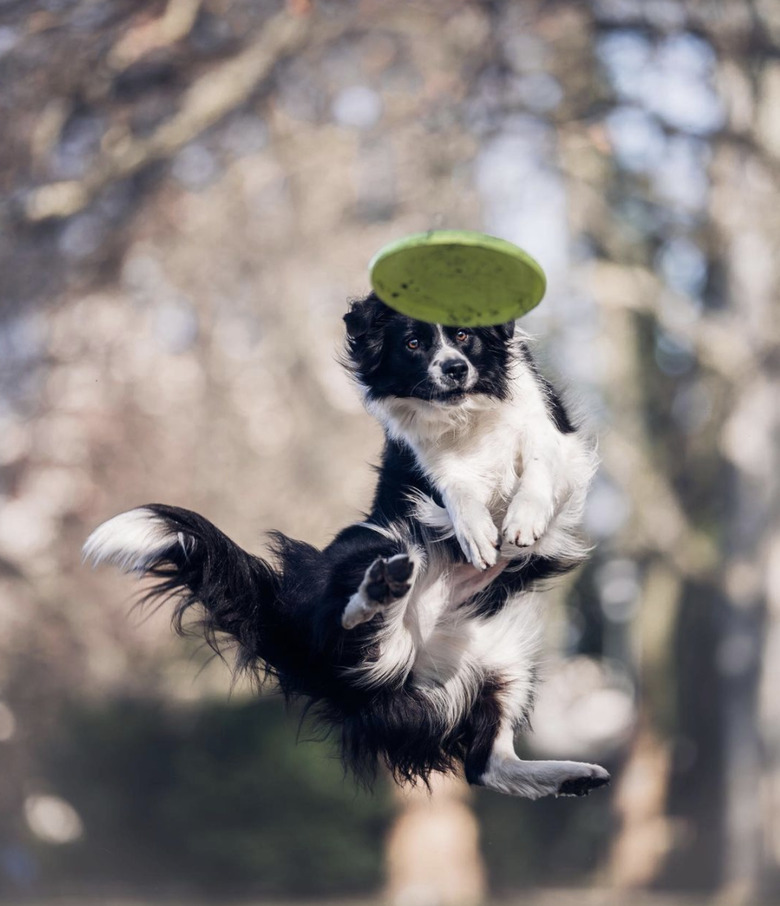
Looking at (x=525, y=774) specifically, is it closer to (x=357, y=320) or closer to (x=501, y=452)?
(x=501, y=452)

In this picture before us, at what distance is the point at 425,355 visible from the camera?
177 inches

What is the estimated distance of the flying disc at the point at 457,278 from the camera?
11.5ft

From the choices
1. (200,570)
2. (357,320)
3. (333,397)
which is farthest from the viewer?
(333,397)

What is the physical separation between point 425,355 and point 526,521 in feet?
2.47

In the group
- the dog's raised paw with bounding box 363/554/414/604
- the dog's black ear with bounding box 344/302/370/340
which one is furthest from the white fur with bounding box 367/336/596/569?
the dog's raised paw with bounding box 363/554/414/604

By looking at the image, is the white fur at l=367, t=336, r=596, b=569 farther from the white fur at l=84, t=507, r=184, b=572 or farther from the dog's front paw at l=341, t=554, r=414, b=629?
the white fur at l=84, t=507, r=184, b=572

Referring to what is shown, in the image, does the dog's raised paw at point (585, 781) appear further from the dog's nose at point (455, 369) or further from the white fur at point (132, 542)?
the white fur at point (132, 542)

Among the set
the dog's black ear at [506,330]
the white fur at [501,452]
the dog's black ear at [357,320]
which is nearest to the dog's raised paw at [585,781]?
the white fur at [501,452]

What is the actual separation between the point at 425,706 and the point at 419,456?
3.02 feet

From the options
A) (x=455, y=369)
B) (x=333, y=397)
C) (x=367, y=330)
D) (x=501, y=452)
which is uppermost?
(x=333, y=397)

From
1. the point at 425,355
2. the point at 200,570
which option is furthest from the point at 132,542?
the point at 425,355

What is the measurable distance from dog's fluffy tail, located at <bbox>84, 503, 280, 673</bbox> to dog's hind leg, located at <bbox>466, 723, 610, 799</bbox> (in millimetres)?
882

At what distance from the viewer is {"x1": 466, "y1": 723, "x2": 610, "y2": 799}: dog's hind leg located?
425 centimetres

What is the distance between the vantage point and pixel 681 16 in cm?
1256
